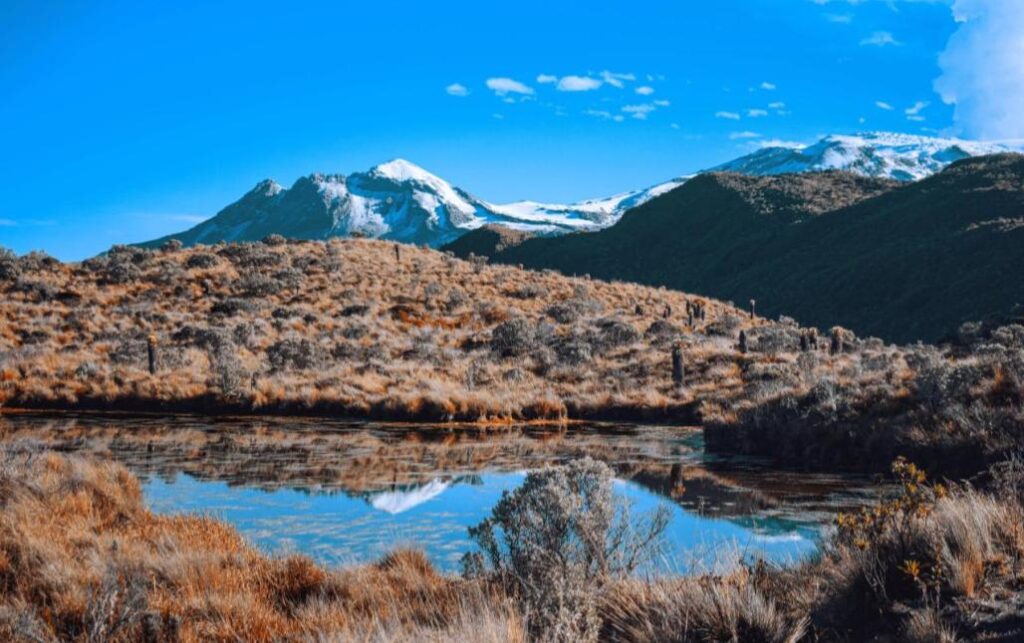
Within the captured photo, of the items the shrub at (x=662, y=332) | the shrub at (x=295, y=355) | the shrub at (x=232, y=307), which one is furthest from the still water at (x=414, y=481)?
the shrub at (x=232, y=307)

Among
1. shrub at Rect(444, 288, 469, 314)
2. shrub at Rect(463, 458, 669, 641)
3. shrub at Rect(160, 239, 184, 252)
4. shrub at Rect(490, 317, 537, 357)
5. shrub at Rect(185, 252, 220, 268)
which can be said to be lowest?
shrub at Rect(463, 458, 669, 641)

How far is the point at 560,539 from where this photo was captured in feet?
20.9

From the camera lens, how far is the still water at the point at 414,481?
363 inches

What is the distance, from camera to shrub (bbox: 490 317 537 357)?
1289 inches

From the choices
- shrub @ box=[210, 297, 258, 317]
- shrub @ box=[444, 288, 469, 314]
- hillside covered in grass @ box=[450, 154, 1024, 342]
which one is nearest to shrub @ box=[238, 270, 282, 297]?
shrub @ box=[210, 297, 258, 317]

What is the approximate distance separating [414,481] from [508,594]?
7.20 metres

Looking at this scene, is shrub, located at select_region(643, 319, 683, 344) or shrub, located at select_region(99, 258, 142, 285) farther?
shrub, located at select_region(99, 258, 142, 285)

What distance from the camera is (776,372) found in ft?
78.0

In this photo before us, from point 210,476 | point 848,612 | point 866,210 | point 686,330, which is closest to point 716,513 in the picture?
point 848,612

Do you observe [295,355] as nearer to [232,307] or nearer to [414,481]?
[232,307]

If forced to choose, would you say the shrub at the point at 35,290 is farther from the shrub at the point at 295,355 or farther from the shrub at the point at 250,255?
the shrub at the point at 295,355

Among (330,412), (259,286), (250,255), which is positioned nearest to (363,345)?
(330,412)

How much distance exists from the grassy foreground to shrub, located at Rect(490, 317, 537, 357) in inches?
983

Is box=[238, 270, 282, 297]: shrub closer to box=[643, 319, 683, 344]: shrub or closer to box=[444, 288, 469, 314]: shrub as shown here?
box=[444, 288, 469, 314]: shrub
